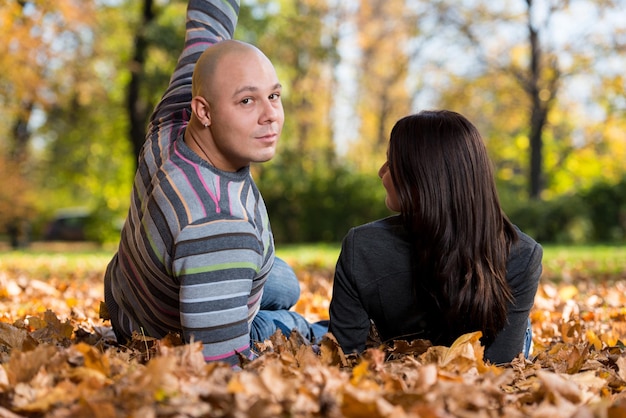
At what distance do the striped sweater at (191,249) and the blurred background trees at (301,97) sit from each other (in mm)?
11914

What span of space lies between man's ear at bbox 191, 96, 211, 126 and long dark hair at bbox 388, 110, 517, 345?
701 millimetres

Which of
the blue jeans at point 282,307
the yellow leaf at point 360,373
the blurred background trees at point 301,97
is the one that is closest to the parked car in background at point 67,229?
the blurred background trees at point 301,97

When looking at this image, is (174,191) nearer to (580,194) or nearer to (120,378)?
(120,378)

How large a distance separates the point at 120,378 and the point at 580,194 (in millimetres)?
15080

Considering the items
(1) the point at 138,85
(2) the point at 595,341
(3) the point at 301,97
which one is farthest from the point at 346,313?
(3) the point at 301,97

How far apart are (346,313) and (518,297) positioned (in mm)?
681

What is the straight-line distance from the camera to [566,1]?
17.7 m

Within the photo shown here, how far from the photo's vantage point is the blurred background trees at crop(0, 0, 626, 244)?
51.1 ft

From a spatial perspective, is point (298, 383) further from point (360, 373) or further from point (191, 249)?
point (191, 249)

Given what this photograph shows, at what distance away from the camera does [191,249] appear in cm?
229

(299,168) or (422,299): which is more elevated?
(422,299)

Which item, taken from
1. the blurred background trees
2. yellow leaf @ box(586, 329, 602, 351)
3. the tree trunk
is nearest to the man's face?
yellow leaf @ box(586, 329, 602, 351)

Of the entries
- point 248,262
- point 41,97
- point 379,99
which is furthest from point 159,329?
point 379,99

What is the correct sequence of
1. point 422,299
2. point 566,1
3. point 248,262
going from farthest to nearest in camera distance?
1. point 566,1
2. point 422,299
3. point 248,262
